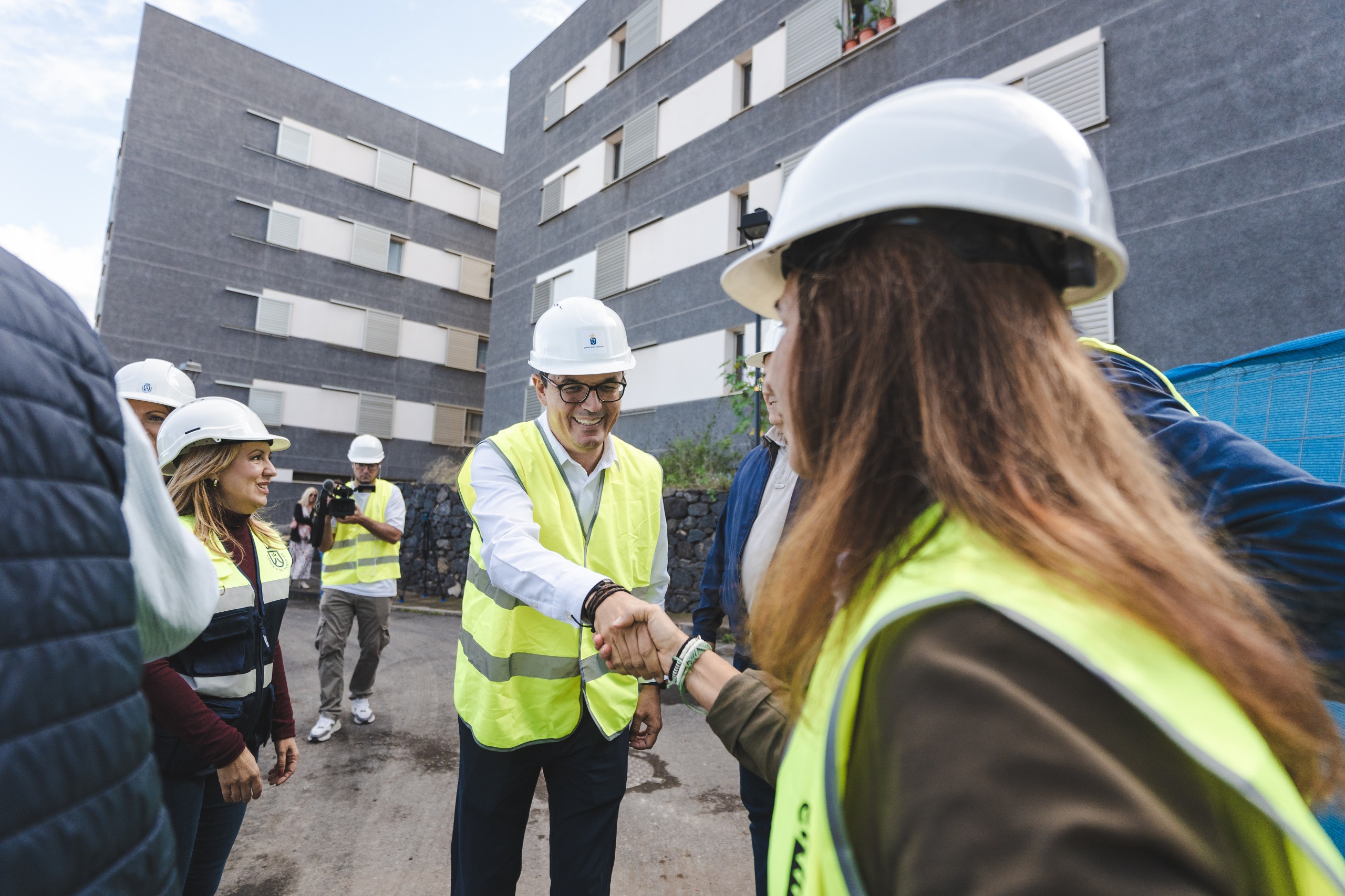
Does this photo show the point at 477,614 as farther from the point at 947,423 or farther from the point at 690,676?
the point at 947,423

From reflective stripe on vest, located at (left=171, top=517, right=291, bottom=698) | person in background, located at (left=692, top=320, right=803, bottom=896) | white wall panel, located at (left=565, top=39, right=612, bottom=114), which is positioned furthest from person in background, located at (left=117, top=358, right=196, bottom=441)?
white wall panel, located at (left=565, top=39, right=612, bottom=114)

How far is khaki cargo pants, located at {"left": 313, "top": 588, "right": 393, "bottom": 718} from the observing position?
591cm

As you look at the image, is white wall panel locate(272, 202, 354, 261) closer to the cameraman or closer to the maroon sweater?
the cameraman

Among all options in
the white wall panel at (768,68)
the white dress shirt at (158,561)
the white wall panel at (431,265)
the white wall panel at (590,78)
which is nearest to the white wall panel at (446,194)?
the white wall panel at (431,265)

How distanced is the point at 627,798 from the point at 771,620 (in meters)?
4.20

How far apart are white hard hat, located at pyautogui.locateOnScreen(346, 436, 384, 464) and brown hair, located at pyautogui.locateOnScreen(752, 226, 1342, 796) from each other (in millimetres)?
7135

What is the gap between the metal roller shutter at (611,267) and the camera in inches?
696

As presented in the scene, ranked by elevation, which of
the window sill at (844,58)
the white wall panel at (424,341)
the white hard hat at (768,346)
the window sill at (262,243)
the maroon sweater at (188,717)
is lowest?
the maroon sweater at (188,717)

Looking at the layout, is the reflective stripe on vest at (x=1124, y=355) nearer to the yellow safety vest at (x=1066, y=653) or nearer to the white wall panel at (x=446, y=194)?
the yellow safety vest at (x=1066, y=653)

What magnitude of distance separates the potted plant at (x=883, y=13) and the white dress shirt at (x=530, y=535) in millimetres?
12221

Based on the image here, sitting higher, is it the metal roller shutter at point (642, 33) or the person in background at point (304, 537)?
the metal roller shutter at point (642, 33)

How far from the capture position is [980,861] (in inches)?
Result: 21.2

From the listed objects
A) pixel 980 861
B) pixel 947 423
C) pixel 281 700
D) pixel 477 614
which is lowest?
pixel 281 700

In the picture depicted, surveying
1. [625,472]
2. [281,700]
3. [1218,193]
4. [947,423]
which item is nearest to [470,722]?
[281,700]
